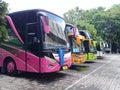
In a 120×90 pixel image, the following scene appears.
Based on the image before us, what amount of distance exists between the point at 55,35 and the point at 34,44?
1.16 meters

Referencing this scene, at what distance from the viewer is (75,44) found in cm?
1561

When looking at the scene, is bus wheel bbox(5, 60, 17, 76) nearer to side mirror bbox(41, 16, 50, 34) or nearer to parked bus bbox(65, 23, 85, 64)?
side mirror bbox(41, 16, 50, 34)

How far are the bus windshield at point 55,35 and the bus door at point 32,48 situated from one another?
453 mm

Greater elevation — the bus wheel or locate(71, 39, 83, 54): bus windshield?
locate(71, 39, 83, 54): bus windshield

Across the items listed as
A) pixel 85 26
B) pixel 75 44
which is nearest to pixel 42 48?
pixel 75 44

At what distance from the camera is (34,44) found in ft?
32.1

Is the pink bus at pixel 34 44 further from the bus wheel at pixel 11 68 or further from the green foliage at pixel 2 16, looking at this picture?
the green foliage at pixel 2 16

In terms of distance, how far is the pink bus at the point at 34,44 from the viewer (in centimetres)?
958

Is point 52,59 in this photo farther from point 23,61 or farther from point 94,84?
point 94,84

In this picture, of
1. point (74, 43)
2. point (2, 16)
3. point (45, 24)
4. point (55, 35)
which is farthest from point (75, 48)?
point (2, 16)

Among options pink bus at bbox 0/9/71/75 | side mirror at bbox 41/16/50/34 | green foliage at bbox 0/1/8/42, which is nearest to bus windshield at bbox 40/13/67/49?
pink bus at bbox 0/9/71/75

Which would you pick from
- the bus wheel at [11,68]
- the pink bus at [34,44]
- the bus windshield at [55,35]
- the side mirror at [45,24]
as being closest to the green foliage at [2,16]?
the pink bus at [34,44]

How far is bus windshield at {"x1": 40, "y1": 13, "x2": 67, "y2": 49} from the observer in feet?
32.1

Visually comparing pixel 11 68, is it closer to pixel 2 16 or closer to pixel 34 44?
pixel 34 44
